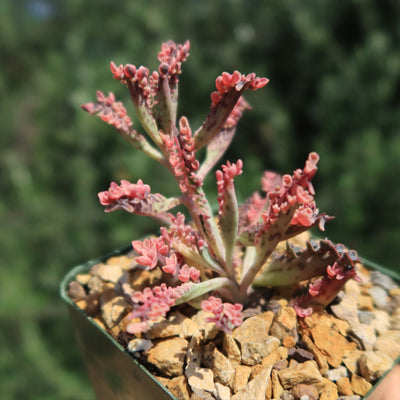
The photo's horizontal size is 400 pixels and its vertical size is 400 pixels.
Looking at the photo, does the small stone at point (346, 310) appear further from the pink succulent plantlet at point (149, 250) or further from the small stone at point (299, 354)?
the pink succulent plantlet at point (149, 250)

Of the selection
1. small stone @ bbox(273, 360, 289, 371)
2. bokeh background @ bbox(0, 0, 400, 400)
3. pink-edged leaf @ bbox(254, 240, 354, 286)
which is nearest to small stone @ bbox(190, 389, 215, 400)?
small stone @ bbox(273, 360, 289, 371)

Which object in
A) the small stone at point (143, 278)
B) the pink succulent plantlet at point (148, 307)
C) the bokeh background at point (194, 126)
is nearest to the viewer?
the pink succulent plantlet at point (148, 307)

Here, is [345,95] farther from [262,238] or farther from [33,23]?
[33,23]

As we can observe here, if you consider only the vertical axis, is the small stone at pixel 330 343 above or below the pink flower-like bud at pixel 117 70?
below

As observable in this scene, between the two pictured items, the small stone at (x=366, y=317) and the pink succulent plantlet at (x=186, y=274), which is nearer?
the pink succulent plantlet at (x=186, y=274)

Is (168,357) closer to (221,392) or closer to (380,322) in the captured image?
(221,392)

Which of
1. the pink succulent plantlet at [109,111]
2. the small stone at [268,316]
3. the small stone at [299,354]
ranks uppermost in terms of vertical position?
the pink succulent plantlet at [109,111]

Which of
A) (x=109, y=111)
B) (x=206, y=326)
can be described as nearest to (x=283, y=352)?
(x=206, y=326)

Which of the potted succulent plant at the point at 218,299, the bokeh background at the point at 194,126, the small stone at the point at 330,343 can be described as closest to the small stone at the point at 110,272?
the potted succulent plant at the point at 218,299
